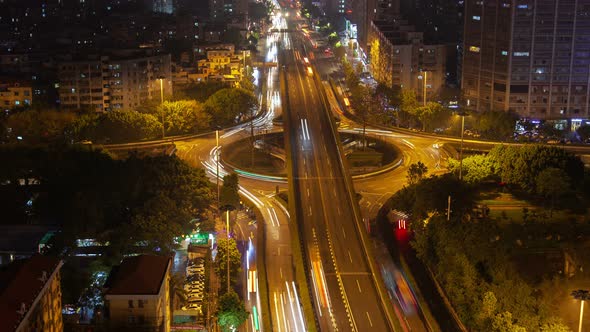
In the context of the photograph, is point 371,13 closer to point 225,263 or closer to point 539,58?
point 539,58

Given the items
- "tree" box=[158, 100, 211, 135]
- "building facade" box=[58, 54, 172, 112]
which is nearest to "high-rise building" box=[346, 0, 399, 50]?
"building facade" box=[58, 54, 172, 112]

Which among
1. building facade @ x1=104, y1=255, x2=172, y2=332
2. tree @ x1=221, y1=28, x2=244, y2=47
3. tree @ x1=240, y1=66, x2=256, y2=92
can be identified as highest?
tree @ x1=221, y1=28, x2=244, y2=47

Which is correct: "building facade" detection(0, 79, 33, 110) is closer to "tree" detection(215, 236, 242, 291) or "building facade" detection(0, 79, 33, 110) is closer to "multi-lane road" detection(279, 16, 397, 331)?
"multi-lane road" detection(279, 16, 397, 331)

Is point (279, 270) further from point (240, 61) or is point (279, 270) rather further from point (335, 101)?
point (240, 61)

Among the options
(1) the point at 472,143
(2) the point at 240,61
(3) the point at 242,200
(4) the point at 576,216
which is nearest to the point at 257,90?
(2) the point at 240,61

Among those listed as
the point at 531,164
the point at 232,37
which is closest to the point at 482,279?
the point at 531,164

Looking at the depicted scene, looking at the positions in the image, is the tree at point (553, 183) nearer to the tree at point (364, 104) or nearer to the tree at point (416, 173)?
the tree at point (416, 173)

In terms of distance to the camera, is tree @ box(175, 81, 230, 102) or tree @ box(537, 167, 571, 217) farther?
tree @ box(175, 81, 230, 102)

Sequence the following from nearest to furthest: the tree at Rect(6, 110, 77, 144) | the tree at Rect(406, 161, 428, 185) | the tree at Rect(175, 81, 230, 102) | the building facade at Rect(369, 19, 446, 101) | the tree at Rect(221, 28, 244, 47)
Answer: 1. the tree at Rect(406, 161, 428, 185)
2. the tree at Rect(6, 110, 77, 144)
3. the tree at Rect(175, 81, 230, 102)
4. the building facade at Rect(369, 19, 446, 101)
5. the tree at Rect(221, 28, 244, 47)
